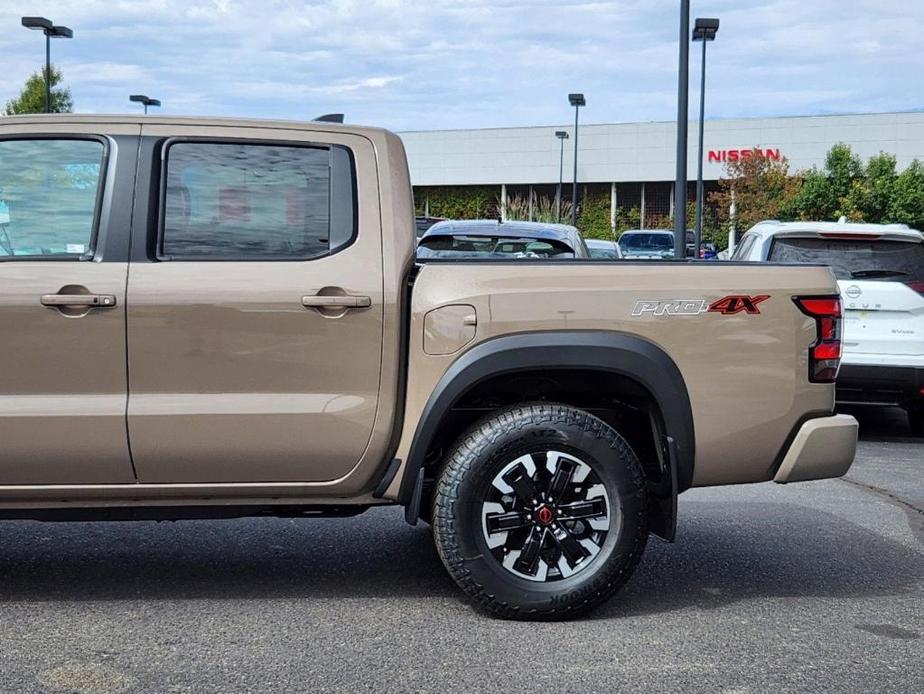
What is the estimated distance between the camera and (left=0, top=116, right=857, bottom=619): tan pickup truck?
15.2ft

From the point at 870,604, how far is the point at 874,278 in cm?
534

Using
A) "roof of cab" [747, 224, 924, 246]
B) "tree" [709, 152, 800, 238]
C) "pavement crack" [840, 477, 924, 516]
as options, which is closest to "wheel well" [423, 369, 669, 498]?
"pavement crack" [840, 477, 924, 516]

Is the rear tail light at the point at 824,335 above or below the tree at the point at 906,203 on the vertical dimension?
below

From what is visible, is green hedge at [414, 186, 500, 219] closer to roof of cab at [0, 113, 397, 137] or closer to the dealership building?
→ the dealership building

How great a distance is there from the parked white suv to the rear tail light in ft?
16.4

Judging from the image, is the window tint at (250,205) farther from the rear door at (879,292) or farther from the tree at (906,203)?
the tree at (906,203)

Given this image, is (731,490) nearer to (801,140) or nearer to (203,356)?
(203,356)

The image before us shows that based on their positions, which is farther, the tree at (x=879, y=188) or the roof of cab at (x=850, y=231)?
the tree at (x=879, y=188)

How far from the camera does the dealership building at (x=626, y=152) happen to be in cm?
6375

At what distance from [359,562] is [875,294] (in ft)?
19.1

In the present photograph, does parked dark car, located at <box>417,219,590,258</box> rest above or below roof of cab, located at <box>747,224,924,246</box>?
below

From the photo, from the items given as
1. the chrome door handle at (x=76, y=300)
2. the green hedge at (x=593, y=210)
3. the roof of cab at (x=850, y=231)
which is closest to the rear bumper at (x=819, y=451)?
the chrome door handle at (x=76, y=300)

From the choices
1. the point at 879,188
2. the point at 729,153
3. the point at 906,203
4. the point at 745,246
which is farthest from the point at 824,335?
the point at 729,153

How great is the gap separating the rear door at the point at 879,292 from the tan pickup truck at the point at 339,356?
208 inches
